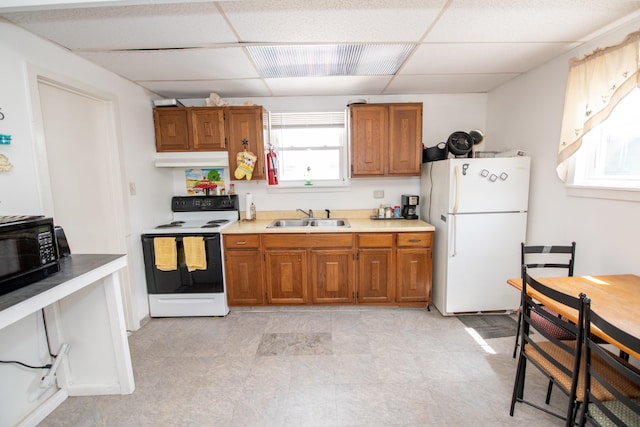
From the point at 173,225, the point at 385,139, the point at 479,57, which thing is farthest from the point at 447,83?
the point at 173,225

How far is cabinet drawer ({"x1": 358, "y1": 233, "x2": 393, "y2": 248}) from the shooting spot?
282 centimetres

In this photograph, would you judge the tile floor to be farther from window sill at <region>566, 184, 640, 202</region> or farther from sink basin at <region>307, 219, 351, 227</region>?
window sill at <region>566, 184, 640, 202</region>

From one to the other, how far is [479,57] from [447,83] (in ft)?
2.15

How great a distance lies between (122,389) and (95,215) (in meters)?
1.43

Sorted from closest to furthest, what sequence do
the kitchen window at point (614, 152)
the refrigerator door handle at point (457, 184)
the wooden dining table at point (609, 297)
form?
the wooden dining table at point (609, 297), the kitchen window at point (614, 152), the refrigerator door handle at point (457, 184)

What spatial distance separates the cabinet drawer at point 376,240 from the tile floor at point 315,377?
0.74 meters

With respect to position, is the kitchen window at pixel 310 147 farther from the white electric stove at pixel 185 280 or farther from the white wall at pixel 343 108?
the white electric stove at pixel 185 280

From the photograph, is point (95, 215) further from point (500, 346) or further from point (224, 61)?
point (500, 346)

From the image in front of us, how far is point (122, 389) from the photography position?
6.15ft

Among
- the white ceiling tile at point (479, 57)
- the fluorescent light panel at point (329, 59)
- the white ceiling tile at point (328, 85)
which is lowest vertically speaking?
the white ceiling tile at point (479, 57)

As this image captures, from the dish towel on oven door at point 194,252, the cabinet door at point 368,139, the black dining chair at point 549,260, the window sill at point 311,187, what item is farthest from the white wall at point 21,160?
the black dining chair at point 549,260

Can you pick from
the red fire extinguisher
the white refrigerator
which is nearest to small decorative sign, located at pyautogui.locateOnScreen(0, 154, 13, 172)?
the red fire extinguisher

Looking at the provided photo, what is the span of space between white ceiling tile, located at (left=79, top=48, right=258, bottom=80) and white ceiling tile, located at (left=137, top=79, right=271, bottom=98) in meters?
0.13

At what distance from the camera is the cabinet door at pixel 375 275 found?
2.85m
